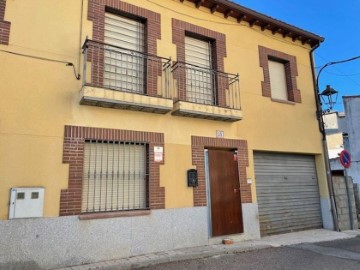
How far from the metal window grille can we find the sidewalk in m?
1.12

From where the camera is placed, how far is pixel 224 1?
362 inches

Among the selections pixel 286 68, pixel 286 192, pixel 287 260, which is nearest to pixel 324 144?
pixel 286 192

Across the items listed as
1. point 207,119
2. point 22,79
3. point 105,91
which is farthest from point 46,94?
point 207,119

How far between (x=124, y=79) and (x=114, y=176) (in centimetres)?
232

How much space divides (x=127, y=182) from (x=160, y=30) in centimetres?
397

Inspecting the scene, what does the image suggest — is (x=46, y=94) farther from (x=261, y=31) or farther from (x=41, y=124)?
(x=261, y=31)

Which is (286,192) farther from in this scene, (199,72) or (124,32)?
(124,32)

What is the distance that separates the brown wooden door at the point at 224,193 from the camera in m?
8.12

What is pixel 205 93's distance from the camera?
29.2 feet

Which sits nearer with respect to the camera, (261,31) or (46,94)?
(46,94)

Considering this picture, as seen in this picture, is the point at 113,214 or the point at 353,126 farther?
the point at 353,126

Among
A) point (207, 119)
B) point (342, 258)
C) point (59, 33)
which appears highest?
point (59, 33)

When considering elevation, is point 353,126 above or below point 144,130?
above

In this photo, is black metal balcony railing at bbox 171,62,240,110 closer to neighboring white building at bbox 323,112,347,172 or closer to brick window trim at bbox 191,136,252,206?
brick window trim at bbox 191,136,252,206
